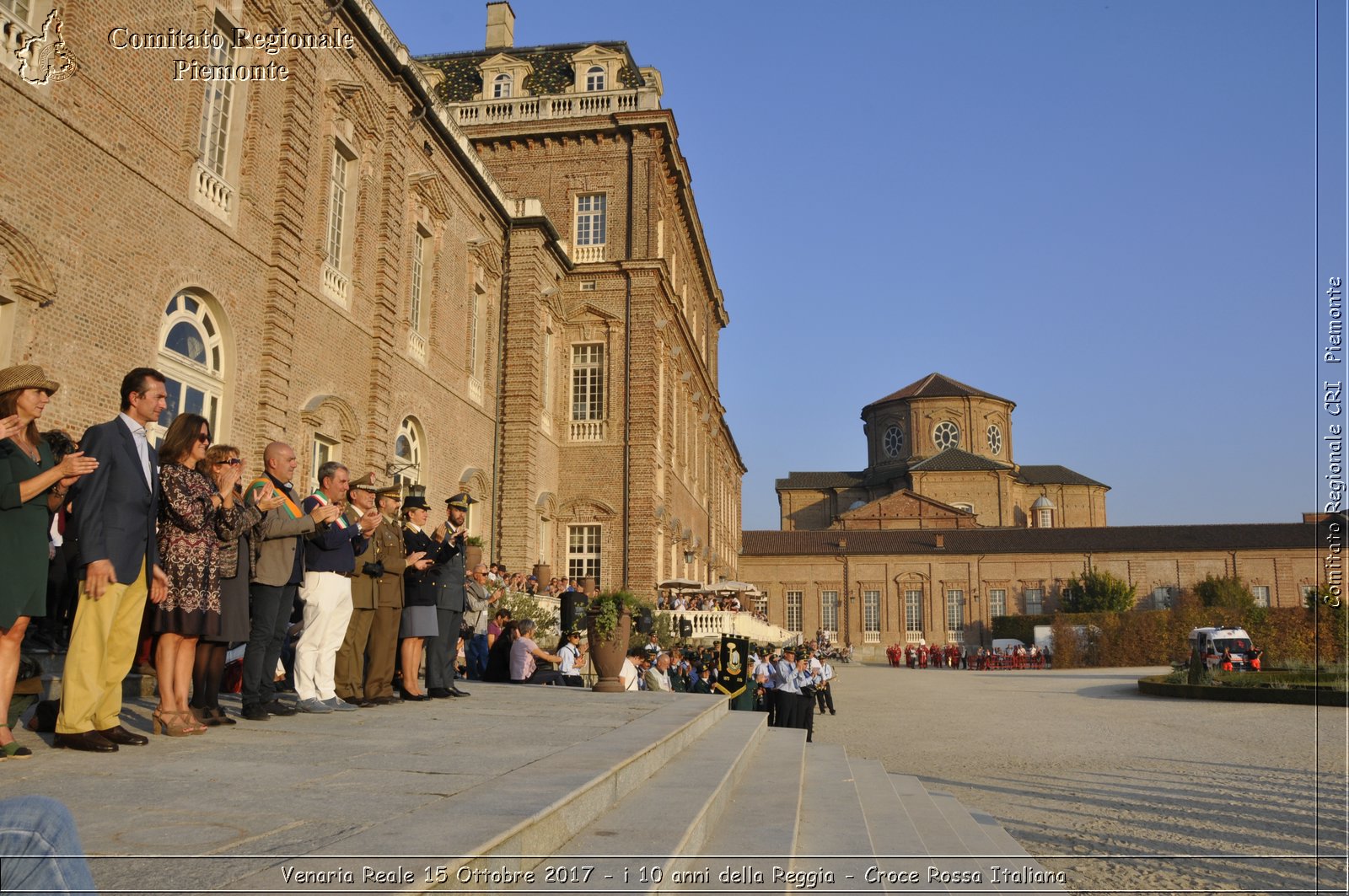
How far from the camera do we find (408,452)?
2133 centimetres

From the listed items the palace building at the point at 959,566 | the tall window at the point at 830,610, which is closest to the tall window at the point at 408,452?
→ the palace building at the point at 959,566

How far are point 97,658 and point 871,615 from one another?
62.6 m

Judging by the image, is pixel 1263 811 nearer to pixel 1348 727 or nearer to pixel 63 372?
pixel 1348 727

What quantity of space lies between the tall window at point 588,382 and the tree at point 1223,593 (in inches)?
1713

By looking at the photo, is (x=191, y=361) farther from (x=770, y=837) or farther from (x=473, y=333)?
(x=473, y=333)

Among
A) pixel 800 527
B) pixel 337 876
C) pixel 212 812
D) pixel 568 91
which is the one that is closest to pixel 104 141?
pixel 212 812

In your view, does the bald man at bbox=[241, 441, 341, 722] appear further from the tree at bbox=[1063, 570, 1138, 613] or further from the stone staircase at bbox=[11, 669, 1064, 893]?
the tree at bbox=[1063, 570, 1138, 613]

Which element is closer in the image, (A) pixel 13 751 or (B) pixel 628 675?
(A) pixel 13 751

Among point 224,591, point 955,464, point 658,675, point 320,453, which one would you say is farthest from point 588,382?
point 955,464

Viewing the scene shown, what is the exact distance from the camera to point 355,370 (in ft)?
60.8

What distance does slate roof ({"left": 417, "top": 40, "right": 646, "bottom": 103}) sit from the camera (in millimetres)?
32469

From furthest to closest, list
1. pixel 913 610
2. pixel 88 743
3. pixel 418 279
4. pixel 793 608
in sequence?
pixel 793 608, pixel 913 610, pixel 418 279, pixel 88 743

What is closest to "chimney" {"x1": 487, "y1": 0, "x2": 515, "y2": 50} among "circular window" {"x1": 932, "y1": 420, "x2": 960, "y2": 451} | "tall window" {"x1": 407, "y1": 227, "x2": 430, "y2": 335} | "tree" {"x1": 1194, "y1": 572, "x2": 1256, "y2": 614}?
"tall window" {"x1": 407, "y1": 227, "x2": 430, "y2": 335}

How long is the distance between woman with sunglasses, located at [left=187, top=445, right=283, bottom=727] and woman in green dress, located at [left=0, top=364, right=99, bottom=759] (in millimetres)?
1092
